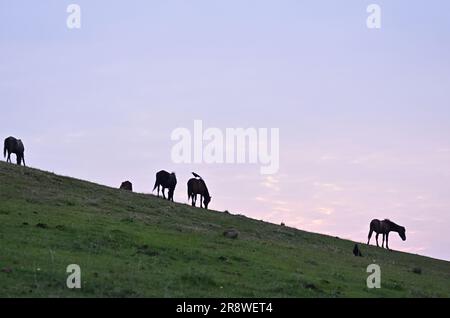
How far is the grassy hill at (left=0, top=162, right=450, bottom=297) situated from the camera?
2058cm

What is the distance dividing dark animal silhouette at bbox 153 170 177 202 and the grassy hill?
6.38 m

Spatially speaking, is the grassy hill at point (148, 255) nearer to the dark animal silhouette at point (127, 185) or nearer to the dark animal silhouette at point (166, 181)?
the dark animal silhouette at point (166, 181)

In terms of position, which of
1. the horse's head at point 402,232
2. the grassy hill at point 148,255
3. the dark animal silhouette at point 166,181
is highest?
the dark animal silhouette at point 166,181

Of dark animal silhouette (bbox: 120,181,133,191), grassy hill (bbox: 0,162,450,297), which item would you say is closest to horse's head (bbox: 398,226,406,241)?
grassy hill (bbox: 0,162,450,297)

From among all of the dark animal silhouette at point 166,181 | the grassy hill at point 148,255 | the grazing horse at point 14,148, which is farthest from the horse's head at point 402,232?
the grazing horse at point 14,148

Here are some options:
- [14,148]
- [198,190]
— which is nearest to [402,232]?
[198,190]

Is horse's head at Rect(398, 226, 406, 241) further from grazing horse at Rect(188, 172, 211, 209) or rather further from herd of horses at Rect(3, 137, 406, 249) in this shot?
grazing horse at Rect(188, 172, 211, 209)

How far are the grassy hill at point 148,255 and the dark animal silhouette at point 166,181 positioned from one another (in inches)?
251

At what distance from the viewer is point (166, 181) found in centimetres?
5022

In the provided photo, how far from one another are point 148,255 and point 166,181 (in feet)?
80.2

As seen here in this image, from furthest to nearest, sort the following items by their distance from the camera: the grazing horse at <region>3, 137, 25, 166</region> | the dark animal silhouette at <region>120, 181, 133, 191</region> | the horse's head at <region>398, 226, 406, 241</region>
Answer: the dark animal silhouette at <region>120, 181, 133, 191</region> < the horse's head at <region>398, 226, 406, 241</region> < the grazing horse at <region>3, 137, 25, 166</region>

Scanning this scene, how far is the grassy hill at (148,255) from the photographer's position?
2058 cm
